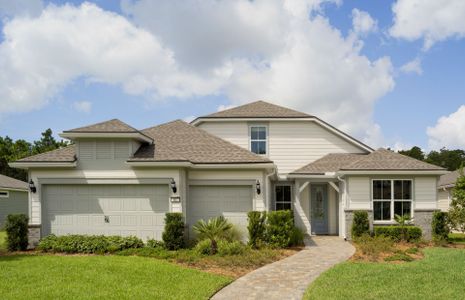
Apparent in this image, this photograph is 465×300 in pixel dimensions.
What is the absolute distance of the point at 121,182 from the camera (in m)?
15.4

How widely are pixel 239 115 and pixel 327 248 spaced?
8553 mm

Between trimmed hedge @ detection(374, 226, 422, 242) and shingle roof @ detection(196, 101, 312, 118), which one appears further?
shingle roof @ detection(196, 101, 312, 118)

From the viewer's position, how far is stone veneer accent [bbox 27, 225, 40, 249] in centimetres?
1515

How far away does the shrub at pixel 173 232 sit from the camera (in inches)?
566

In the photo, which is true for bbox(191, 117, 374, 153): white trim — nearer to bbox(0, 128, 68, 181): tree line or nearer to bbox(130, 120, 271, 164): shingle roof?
bbox(130, 120, 271, 164): shingle roof

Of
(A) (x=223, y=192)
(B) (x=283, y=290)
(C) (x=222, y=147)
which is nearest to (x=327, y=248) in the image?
(A) (x=223, y=192)

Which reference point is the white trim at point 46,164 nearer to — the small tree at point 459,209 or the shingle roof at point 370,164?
the shingle roof at point 370,164

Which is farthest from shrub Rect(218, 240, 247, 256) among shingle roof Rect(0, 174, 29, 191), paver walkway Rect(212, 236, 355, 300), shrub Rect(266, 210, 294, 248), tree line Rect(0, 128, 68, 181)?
tree line Rect(0, 128, 68, 181)

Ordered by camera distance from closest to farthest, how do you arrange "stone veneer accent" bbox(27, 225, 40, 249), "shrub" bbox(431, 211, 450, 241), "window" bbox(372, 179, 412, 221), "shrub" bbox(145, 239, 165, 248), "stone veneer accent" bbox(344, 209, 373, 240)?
"shrub" bbox(145, 239, 165, 248), "stone veneer accent" bbox(27, 225, 40, 249), "shrub" bbox(431, 211, 450, 241), "stone veneer accent" bbox(344, 209, 373, 240), "window" bbox(372, 179, 412, 221)

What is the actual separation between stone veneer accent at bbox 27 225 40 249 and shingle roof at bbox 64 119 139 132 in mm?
3753

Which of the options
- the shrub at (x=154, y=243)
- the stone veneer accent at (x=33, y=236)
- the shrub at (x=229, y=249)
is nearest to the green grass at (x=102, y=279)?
the shrub at (x=229, y=249)

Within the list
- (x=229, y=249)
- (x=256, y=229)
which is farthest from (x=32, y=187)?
(x=256, y=229)

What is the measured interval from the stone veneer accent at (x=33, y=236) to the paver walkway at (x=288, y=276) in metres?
8.50

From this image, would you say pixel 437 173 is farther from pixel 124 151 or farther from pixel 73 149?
pixel 73 149
